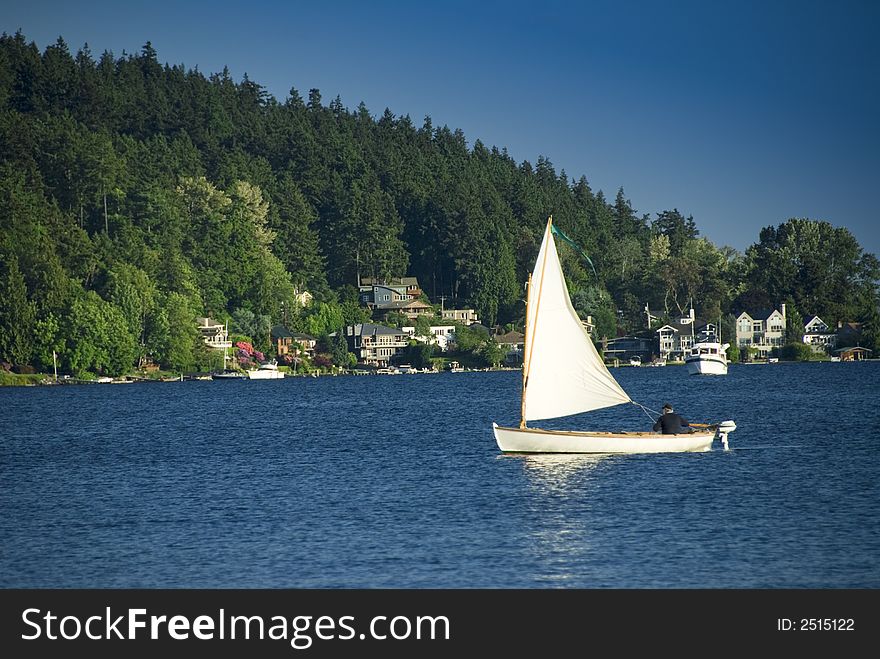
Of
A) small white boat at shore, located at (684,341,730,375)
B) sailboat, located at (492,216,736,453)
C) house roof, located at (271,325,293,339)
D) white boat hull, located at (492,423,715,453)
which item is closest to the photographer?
white boat hull, located at (492,423,715,453)

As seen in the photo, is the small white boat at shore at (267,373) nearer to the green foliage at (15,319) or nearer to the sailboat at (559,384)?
the green foliage at (15,319)

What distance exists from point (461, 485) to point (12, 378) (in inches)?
4369

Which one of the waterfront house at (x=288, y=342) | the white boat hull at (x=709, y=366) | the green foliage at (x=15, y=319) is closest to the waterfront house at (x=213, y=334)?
the waterfront house at (x=288, y=342)

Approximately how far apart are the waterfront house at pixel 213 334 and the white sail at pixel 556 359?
127 meters

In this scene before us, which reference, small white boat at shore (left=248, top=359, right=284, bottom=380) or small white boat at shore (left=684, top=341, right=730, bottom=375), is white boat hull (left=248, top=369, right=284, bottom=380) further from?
small white boat at shore (left=684, top=341, right=730, bottom=375)

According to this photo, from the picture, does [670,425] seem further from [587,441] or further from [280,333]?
[280,333]

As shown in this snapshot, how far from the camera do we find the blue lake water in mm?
32719

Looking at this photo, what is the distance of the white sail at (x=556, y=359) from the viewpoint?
180ft

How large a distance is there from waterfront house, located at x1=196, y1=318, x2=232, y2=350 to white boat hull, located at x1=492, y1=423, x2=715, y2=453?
418 feet

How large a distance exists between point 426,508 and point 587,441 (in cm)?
1242

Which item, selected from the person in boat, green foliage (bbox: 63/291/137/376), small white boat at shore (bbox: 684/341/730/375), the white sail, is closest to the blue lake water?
the person in boat
